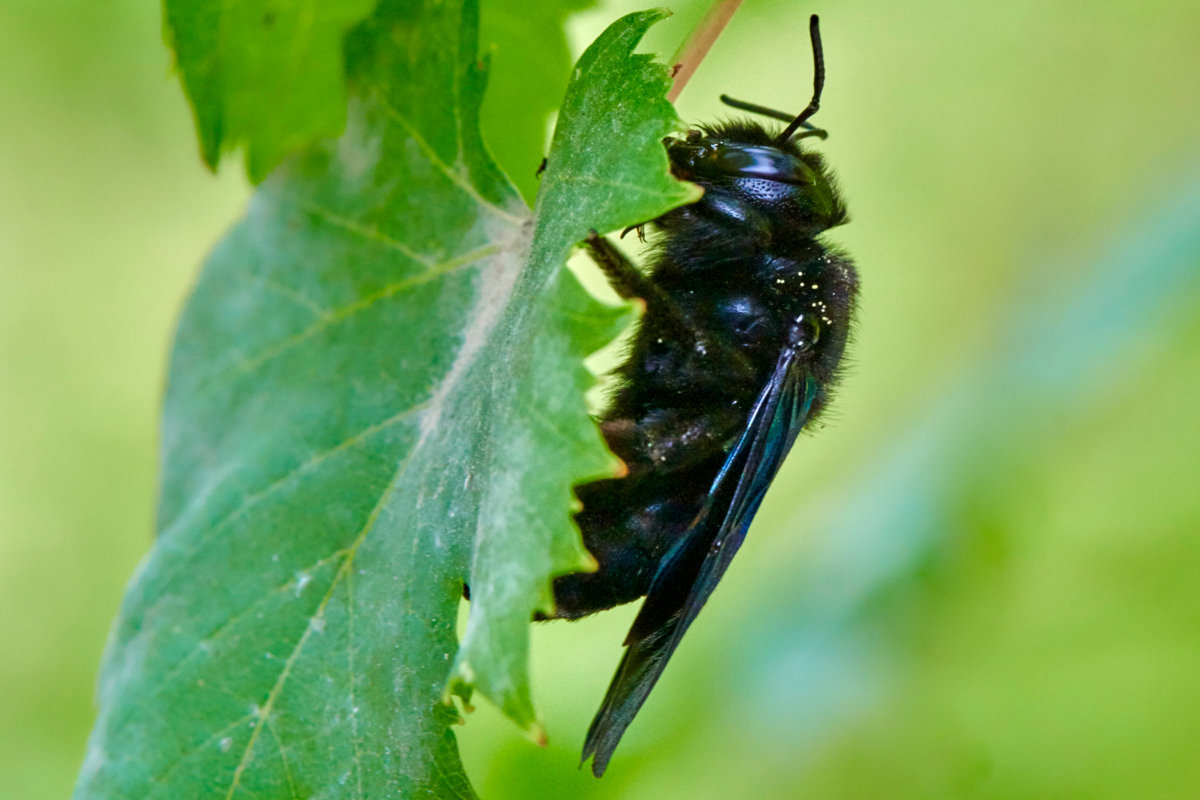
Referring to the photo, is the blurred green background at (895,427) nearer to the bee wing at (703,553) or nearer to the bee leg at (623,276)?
the bee leg at (623,276)

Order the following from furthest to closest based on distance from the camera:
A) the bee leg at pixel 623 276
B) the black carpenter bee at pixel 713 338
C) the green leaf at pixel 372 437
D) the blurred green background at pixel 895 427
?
the blurred green background at pixel 895 427 → the black carpenter bee at pixel 713 338 → the bee leg at pixel 623 276 → the green leaf at pixel 372 437

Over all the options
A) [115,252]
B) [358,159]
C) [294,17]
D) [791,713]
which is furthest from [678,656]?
[115,252]

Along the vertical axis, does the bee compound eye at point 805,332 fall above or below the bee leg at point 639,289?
below

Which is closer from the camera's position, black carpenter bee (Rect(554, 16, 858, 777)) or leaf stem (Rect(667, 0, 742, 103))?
leaf stem (Rect(667, 0, 742, 103))

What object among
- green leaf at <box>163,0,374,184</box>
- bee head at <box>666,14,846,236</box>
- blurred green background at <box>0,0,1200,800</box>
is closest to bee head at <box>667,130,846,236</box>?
bee head at <box>666,14,846,236</box>

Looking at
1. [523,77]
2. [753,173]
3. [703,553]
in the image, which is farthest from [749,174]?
[703,553]

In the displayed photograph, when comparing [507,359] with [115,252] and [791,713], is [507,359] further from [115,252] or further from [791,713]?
[115,252]

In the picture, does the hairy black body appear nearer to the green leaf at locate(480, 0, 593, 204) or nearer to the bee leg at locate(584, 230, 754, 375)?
the bee leg at locate(584, 230, 754, 375)

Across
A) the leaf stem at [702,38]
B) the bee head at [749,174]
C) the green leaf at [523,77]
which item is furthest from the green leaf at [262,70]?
the bee head at [749,174]
